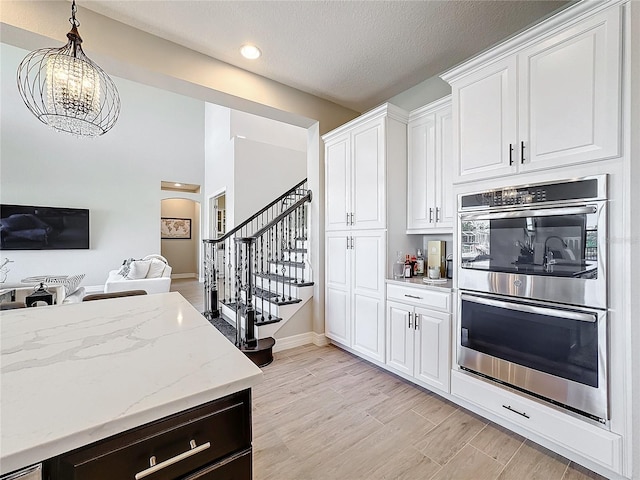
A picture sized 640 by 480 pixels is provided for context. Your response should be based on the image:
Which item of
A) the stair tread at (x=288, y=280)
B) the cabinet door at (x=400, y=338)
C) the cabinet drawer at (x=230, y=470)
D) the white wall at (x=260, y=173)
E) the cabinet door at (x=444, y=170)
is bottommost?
the cabinet door at (x=400, y=338)

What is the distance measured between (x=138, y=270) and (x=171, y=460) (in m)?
5.53

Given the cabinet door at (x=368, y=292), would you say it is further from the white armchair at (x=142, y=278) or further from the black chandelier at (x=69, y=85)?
the white armchair at (x=142, y=278)

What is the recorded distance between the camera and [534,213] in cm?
178

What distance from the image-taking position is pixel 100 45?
2.23m

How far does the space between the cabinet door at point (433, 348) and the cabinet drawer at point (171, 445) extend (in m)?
1.88

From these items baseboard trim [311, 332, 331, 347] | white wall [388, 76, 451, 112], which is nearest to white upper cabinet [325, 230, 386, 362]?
baseboard trim [311, 332, 331, 347]

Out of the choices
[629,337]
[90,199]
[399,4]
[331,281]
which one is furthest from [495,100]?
[90,199]

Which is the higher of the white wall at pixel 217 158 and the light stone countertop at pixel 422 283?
the white wall at pixel 217 158

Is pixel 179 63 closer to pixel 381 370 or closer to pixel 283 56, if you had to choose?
pixel 283 56

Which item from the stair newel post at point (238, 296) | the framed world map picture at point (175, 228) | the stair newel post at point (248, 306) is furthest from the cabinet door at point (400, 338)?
the framed world map picture at point (175, 228)

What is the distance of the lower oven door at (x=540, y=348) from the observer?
5.12 feet

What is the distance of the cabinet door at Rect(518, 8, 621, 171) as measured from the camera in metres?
1.51

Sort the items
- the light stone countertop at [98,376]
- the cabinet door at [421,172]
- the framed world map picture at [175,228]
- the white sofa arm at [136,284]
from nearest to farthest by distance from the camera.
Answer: the light stone countertop at [98,376]
the cabinet door at [421,172]
the white sofa arm at [136,284]
the framed world map picture at [175,228]

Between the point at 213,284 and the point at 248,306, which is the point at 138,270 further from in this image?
the point at 248,306
